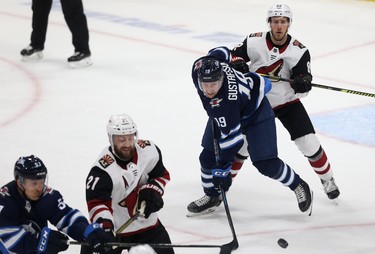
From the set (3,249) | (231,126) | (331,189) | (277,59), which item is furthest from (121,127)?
(331,189)

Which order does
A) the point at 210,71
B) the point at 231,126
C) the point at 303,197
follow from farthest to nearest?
1. the point at 303,197
2. the point at 231,126
3. the point at 210,71

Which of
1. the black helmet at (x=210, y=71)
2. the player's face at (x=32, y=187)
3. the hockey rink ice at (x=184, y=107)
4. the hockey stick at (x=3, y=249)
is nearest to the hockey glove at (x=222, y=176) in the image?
the hockey rink ice at (x=184, y=107)

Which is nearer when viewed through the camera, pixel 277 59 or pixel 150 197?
pixel 150 197

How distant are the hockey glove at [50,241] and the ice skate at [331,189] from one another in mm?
1796

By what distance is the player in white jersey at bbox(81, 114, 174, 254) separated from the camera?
12.5ft

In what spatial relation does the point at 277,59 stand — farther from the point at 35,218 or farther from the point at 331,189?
the point at 35,218

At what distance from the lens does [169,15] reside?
988cm

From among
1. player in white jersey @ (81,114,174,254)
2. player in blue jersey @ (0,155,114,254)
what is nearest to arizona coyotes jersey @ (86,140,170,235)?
player in white jersey @ (81,114,174,254)

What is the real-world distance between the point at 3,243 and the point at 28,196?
7.8 inches

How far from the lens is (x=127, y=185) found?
12.7 feet

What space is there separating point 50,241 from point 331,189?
192cm

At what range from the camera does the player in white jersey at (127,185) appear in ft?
12.5

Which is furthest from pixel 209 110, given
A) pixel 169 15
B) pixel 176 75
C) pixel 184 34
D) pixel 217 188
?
pixel 169 15

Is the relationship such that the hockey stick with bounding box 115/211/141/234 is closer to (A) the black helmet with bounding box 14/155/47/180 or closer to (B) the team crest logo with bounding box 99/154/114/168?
(B) the team crest logo with bounding box 99/154/114/168
